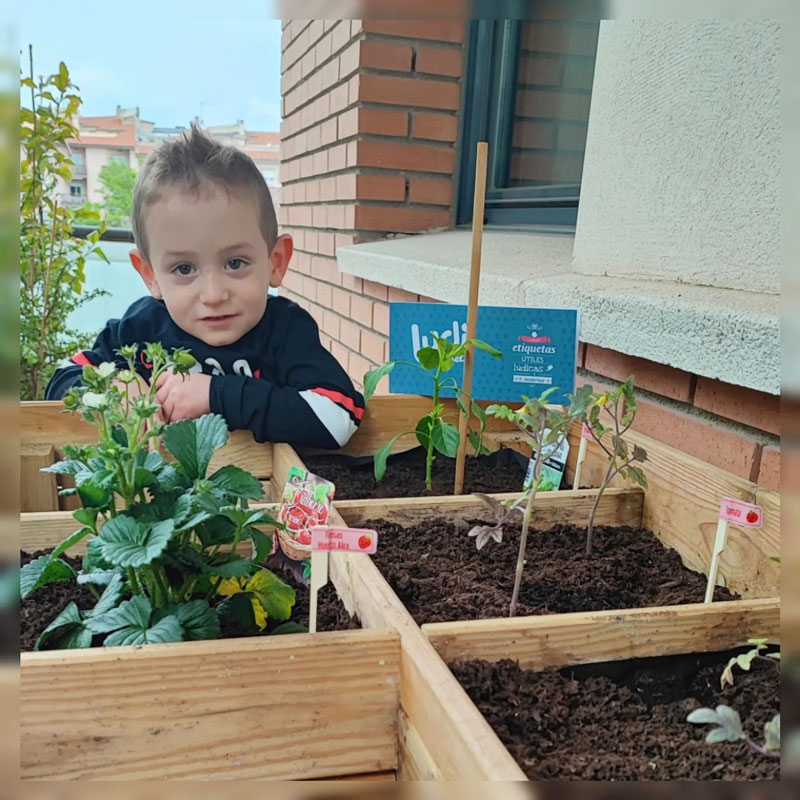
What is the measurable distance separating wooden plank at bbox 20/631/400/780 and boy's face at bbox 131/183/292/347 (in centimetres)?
68

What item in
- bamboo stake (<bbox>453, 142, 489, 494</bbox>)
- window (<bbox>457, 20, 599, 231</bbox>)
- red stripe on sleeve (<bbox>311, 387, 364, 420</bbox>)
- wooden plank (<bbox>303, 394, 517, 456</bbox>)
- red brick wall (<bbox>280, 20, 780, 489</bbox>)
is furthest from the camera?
red brick wall (<bbox>280, 20, 780, 489</bbox>)

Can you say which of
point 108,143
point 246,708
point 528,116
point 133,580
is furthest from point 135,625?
point 528,116

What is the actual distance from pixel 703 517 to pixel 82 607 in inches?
34.9

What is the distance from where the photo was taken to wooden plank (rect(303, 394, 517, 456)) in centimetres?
155

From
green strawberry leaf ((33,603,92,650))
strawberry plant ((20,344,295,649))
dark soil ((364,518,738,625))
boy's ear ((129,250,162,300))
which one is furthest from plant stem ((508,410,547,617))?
boy's ear ((129,250,162,300))

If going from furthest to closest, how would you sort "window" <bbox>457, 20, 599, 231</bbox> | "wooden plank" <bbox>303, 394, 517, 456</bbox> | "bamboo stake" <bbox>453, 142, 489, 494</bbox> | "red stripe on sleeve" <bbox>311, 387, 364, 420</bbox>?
1. "window" <bbox>457, 20, 599, 231</bbox>
2. "wooden plank" <bbox>303, 394, 517, 456</bbox>
3. "red stripe on sleeve" <bbox>311, 387, 364, 420</bbox>
4. "bamboo stake" <bbox>453, 142, 489, 494</bbox>

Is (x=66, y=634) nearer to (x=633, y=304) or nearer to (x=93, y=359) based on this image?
(x=93, y=359)

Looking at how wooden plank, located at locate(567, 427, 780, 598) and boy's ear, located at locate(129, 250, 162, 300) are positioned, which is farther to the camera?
boy's ear, located at locate(129, 250, 162, 300)

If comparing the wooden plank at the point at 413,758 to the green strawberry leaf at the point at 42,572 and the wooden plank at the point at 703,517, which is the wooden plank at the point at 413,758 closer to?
the green strawberry leaf at the point at 42,572

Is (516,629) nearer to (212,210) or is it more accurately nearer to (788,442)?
(788,442)

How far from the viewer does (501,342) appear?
1366 millimetres

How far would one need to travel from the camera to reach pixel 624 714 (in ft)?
2.34

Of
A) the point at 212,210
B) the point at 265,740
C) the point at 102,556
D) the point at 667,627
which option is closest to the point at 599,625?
the point at 667,627

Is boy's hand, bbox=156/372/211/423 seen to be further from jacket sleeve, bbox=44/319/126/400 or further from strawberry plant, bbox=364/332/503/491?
strawberry plant, bbox=364/332/503/491
